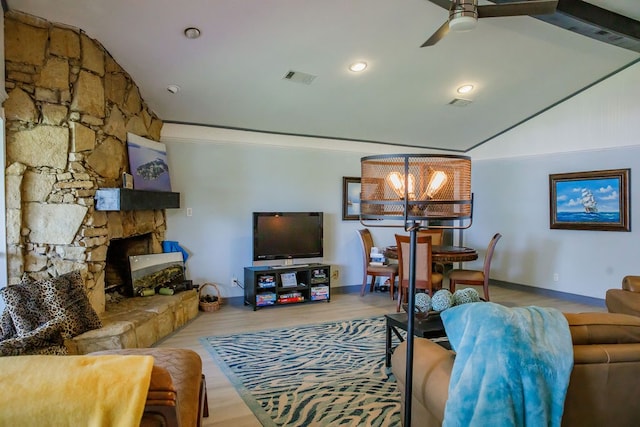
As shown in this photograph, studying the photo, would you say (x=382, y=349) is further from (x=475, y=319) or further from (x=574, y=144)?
(x=574, y=144)

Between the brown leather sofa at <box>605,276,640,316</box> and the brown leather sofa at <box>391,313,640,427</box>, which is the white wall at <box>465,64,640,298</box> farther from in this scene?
the brown leather sofa at <box>391,313,640,427</box>

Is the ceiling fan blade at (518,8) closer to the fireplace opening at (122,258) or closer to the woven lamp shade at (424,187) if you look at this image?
the woven lamp shade at (424,187)

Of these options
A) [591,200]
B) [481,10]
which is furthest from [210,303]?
[591,200]

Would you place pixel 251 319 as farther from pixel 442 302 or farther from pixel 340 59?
pixel 340 59

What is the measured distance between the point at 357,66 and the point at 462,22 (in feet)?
5.40

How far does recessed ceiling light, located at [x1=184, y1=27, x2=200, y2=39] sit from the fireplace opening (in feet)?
7.76

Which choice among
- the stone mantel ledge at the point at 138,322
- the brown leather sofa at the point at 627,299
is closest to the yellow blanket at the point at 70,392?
the stone mantel ledge at the point at 138,322

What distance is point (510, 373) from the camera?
1381 millimetres

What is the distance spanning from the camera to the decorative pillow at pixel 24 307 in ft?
8.25

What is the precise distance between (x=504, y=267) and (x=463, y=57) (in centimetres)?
375

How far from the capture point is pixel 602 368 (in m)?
1.48

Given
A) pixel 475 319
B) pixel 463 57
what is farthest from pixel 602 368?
pixel 463 57

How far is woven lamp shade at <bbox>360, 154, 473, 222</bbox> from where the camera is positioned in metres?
1.54

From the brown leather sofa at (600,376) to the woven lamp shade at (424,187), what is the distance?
66 centimetres
